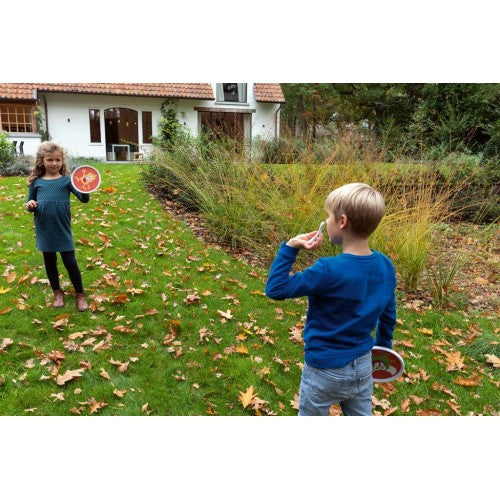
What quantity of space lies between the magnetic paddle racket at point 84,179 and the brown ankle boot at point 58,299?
3.43 ft

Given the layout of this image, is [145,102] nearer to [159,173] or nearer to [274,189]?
[159,173]

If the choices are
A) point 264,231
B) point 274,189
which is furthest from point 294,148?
point 264,231

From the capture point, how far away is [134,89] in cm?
1795

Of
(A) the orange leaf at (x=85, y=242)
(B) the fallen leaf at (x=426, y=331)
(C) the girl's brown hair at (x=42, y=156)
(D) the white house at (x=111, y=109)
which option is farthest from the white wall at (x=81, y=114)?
(B) the fallen leaf at (x=426, y=331)

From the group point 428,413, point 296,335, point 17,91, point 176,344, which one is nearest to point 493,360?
point 428,413

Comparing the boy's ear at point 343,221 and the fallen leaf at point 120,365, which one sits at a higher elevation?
the boy's ear at point 343,221

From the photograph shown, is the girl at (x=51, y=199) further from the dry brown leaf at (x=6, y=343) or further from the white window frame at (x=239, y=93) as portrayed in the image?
the white window frame at (x=239, y=93)

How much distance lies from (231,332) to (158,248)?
2.30 metres

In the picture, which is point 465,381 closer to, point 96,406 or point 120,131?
point 96,406

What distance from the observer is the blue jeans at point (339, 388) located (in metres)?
1.88

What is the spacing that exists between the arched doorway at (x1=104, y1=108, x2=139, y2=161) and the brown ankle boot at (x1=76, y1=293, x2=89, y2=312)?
15.2 meters

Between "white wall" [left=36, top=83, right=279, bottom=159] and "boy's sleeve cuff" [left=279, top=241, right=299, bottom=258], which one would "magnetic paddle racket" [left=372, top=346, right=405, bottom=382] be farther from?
"white wall" [left=36, top=83, right=279, bottom=159]

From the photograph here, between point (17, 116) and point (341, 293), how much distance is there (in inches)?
768

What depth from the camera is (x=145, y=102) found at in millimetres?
18812
